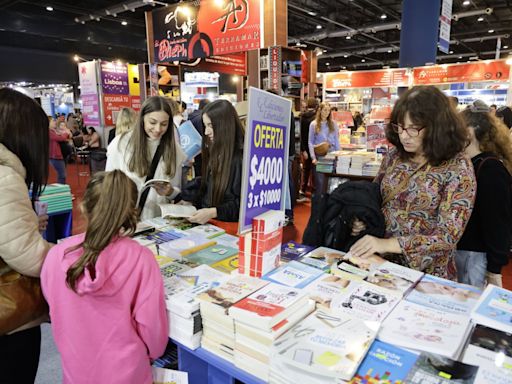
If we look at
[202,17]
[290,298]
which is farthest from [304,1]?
[290,298]

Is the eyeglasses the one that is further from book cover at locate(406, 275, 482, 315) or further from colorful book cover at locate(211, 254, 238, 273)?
colorful book cover at locate(211, 254, 238, 273)

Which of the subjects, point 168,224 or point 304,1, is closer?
point 168,224

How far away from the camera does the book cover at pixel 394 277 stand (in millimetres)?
1367

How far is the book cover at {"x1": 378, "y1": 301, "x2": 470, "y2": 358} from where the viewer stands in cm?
103

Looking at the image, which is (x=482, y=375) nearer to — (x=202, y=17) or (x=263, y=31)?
(x=263, y=31)

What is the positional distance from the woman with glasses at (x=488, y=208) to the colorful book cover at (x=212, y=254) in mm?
1187

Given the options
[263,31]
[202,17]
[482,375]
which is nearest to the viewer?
[482,375]

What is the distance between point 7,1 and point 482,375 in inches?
524

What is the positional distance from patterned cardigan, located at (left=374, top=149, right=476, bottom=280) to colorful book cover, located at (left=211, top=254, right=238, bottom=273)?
686 mm

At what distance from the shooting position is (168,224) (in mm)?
2119

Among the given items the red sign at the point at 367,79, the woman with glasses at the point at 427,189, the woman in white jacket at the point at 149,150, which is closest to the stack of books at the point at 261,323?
the woman with glasses at the point at 427,189

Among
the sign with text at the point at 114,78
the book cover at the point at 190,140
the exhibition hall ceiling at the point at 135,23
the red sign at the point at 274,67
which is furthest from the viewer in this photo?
the exhibition hall ceiling at the point at 135,23

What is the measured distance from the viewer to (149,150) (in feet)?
8.18

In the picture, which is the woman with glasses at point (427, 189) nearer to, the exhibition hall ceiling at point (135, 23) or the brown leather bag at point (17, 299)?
the brown leather bag at point (17, 299)
